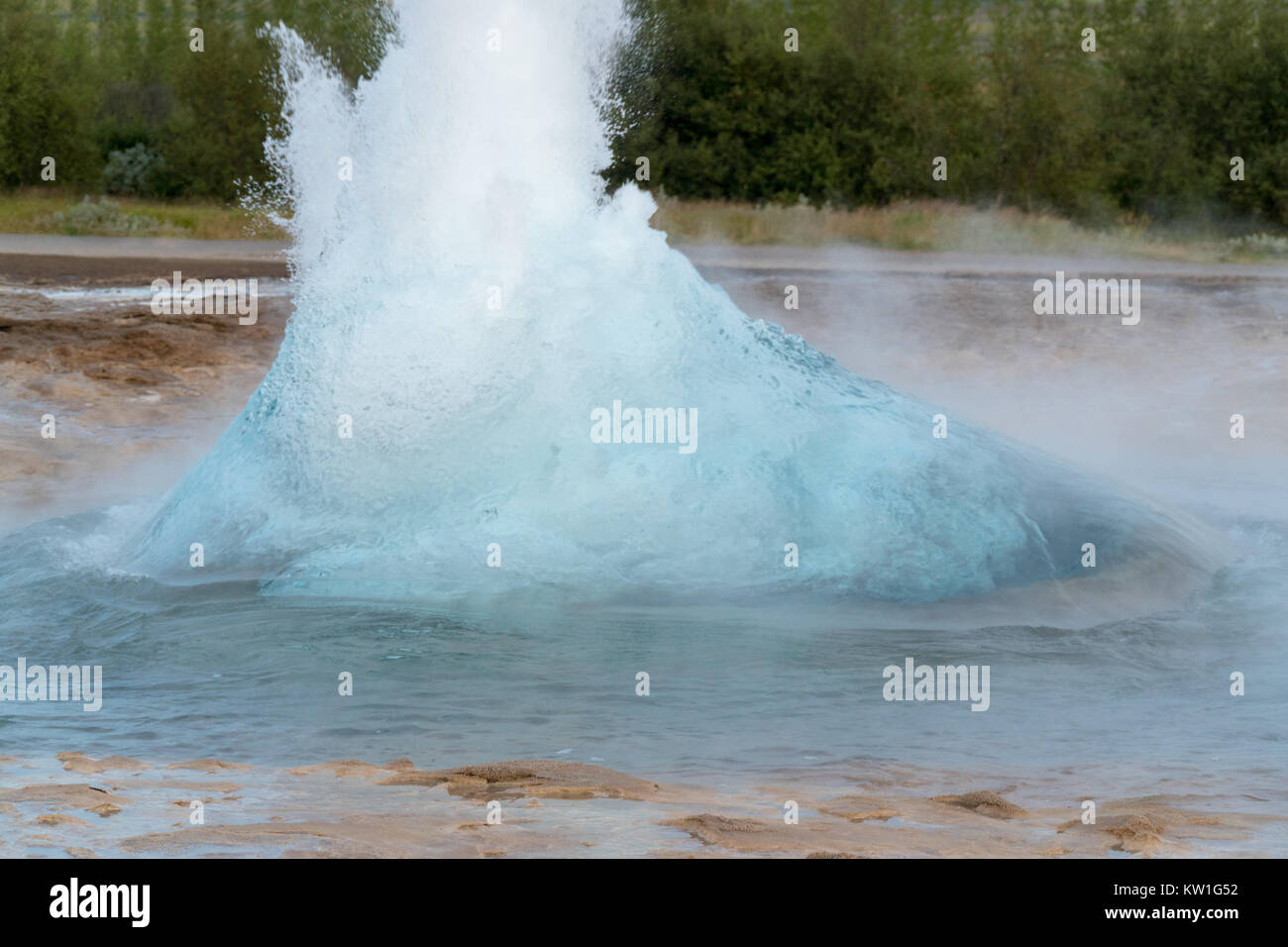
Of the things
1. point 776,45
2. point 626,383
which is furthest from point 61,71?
point 626,383

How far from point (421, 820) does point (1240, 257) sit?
54.4 feet

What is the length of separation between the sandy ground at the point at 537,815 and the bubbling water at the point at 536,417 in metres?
1.84

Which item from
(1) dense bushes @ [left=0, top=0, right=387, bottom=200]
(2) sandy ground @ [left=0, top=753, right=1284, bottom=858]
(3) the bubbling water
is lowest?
(2) sandy ground @ [left=0, top=753, right=1284, bottom=858]

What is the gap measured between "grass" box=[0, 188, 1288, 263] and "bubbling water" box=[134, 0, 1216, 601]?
38.5 feet

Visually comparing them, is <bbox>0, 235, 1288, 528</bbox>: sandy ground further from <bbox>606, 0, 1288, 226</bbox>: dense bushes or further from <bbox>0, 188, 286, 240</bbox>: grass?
<bbox>606, 0, 1288, 226</bbox>: dense bushes

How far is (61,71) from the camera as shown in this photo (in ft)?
102

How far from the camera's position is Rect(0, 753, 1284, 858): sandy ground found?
359 centimetres

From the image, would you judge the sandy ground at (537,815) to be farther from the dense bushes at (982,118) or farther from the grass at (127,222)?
the dense bushes at (982,118)

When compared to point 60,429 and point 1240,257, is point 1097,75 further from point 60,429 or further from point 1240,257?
point 60,429

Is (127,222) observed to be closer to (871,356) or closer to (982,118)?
(871,356)

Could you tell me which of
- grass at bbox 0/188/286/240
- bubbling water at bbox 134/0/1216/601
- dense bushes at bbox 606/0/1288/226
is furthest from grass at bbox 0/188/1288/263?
bubbling water at bbox 134/0/1216/601

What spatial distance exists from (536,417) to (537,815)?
275 cm

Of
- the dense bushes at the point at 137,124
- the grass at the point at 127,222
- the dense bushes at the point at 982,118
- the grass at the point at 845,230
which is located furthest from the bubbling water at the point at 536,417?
the dense bushes at the point at 137,124

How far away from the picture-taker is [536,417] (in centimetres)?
644
